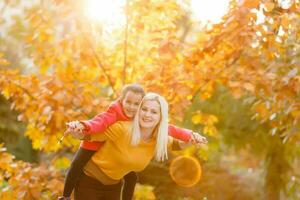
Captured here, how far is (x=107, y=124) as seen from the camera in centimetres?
369

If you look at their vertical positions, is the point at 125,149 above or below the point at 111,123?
below

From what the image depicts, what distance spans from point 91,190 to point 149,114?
2.27 ft

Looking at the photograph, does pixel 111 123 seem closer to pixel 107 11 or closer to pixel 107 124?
pixel 107 124

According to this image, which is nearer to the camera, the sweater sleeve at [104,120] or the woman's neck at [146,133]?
the sweater sleeve at [104,120]

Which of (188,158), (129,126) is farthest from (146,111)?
(188,158)

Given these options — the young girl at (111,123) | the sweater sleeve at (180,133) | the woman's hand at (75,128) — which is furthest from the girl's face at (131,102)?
the woman's hand at (75,128)

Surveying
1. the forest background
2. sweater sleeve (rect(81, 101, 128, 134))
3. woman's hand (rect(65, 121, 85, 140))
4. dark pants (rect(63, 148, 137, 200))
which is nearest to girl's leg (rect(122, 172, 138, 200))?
dark pants (rect(63, 148, 137, 200))

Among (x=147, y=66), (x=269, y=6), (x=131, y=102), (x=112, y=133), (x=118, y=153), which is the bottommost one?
(x=118, y=153)

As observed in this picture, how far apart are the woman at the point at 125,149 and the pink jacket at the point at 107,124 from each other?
0.05m

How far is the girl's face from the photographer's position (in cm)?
384

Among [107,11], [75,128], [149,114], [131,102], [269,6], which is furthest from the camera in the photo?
[107,11]

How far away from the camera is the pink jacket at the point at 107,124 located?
3576 millimetres

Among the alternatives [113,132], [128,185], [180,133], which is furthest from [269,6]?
[113,132]

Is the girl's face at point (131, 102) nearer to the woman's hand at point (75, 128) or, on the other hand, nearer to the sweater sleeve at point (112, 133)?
the sweater sleeve at point (112, 133)
